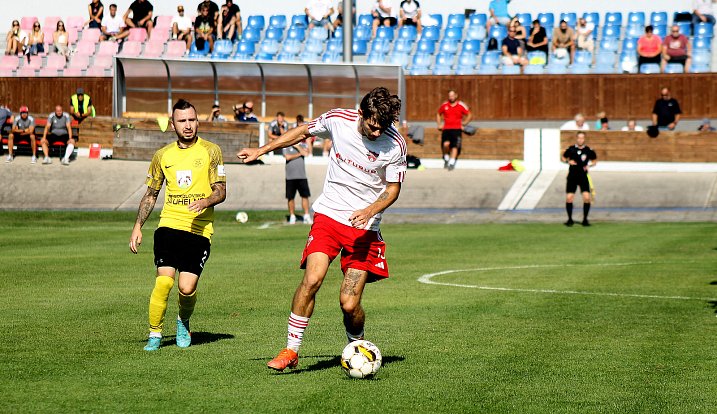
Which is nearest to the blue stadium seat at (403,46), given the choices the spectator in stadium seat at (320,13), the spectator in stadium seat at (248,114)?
the spectator in stadium seat at (320,13)

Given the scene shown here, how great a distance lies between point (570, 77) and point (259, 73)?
971 centimetres

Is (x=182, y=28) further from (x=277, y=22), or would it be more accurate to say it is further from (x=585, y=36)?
(x=585, y=36)

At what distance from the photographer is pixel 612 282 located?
632 inches

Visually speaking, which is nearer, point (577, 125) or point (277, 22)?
point (577, 125)

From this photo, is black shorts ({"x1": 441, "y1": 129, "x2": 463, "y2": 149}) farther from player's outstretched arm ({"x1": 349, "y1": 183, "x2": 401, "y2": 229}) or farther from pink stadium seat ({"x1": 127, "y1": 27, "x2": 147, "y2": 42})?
player's outstretched arm ({"x1": 349, "y1": 183, "x2": 401, "y2": 229})

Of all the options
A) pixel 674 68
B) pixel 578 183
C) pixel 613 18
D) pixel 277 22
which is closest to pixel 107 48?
pixel 277 22

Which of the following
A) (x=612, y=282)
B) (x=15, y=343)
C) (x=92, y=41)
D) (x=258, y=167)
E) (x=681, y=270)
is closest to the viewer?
(x=15, y=343)

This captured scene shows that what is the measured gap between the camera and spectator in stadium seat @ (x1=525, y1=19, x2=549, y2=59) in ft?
124

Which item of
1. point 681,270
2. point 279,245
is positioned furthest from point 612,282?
point 279,245

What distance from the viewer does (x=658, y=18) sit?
38.9 m

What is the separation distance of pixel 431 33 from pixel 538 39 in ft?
14.8

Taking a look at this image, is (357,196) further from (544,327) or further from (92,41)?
(92,41)

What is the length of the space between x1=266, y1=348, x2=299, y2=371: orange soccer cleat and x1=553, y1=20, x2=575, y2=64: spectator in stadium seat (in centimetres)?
3061

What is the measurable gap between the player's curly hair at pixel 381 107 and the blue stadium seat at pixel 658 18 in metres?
31.8
